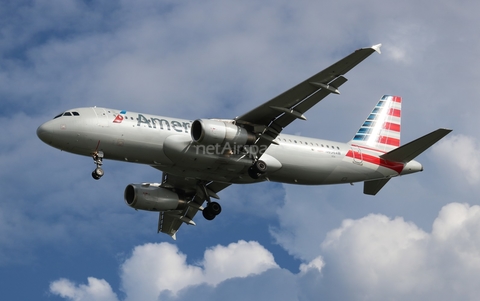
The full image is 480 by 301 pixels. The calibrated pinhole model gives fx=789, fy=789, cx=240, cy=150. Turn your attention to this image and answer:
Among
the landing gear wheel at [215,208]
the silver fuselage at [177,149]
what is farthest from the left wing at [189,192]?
the silver fuselage at [177,149]

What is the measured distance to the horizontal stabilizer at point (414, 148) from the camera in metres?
51.3

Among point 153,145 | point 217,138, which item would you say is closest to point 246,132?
point 217,138

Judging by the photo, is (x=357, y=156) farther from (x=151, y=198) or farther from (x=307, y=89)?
(x=151, y=198)

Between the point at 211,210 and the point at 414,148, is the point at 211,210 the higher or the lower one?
the lower one

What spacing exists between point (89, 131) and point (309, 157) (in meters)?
14.6

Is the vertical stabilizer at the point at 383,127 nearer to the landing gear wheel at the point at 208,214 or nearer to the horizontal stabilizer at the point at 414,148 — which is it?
the horizontal stabilizer at the point at 414,148

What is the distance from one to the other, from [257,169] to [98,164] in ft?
32.3

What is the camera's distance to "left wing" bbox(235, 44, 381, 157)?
44531mm

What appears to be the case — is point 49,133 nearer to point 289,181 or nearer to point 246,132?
point 246,132

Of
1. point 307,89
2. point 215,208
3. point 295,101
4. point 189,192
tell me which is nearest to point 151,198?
point 189,192

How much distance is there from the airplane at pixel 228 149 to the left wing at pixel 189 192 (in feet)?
0.25

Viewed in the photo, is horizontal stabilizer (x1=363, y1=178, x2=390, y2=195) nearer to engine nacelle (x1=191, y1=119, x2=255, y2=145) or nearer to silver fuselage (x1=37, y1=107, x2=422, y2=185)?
silver fuselage (x1=37, y1=107, x2=422, y2=185)

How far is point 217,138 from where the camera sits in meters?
46.9

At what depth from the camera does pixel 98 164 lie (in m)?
47.3
